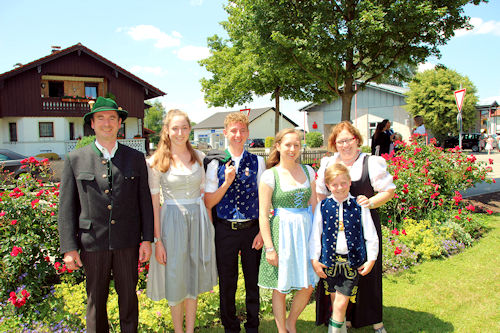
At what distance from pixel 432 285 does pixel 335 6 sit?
31.0 ft

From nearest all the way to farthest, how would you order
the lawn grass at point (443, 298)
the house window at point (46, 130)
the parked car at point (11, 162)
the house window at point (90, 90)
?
1. the lawn grass at point (443, 298)
2. the parked car at point (11, 162)
3. the house window at point (46, 130)
4. the house window at point (90, 90)

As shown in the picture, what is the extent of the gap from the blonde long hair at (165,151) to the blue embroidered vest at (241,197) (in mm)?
389

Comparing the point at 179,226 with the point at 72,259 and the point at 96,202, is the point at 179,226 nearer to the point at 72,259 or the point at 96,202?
the point at 96,202

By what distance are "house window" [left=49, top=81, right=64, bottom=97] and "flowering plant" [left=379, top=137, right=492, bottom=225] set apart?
26434 millimetres

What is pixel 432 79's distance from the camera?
103ft

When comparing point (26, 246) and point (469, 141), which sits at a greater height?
point (469, 141)

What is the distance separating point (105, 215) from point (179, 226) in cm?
62

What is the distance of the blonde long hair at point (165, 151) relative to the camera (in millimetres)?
2982

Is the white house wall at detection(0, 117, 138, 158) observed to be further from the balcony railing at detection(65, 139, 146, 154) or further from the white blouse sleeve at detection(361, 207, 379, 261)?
the white blouse sleeve at detection(361, 207, 379, 261)

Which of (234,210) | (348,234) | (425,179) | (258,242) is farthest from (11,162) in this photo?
(348,234)

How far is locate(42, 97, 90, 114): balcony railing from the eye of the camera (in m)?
24.4

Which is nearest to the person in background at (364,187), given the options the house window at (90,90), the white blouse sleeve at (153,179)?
the white blouse sleeve at (153,179)

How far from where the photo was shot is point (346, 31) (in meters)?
10.9

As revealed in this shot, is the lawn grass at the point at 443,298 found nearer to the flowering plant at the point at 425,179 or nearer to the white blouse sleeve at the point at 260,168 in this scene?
the flowering plant at the point at 425,179
